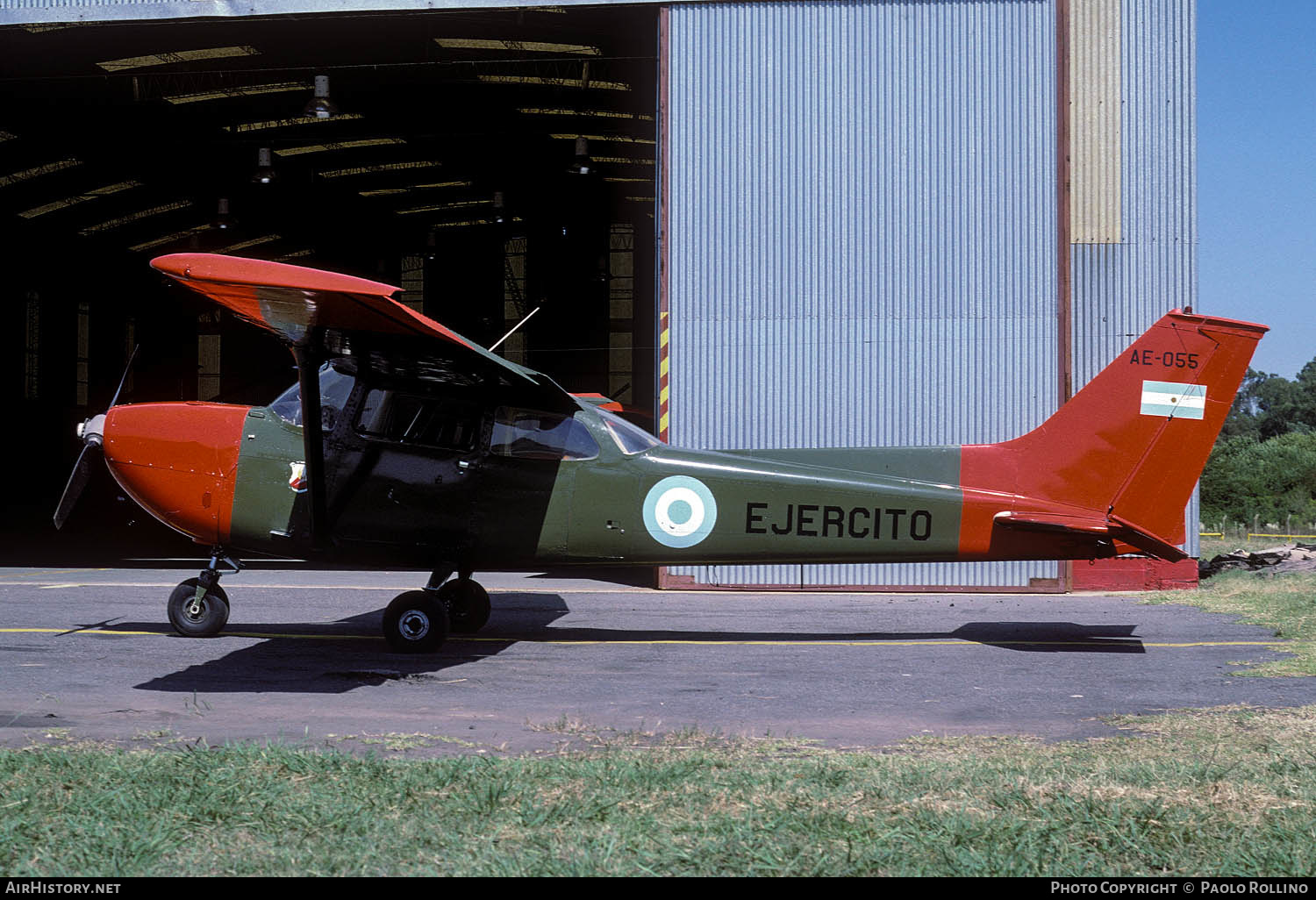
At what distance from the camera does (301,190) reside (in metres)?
28.2

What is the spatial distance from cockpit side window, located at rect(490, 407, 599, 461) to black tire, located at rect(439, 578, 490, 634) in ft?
5.61

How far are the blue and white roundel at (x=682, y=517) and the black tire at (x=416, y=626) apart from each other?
1.97m

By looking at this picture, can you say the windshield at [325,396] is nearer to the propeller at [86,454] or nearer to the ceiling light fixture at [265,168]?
the propeller at [86,454]

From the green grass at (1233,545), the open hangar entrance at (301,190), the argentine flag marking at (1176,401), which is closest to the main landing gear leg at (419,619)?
the open hangar entrance at (301,190)

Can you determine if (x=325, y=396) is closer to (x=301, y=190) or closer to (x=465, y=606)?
(x=465, y=606)

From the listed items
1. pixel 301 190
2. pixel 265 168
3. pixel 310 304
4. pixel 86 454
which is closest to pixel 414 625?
pixel 310 304

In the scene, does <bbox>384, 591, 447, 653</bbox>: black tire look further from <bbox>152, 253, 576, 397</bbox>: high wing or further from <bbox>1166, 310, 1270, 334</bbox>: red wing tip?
<bbox>1166, 310, 1270, 334</bbox>: red wing tip

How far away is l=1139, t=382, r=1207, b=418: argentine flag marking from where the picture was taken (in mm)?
9062

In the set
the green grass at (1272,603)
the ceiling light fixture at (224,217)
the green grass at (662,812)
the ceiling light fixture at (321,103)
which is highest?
the ceiling light fixture at (321,103)

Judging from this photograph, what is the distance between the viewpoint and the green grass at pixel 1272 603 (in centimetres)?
869

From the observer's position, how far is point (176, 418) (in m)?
9.11

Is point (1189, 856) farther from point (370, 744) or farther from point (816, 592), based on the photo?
point (816, 592)

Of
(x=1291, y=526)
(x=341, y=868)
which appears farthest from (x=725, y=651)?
(x=1291, y=526)

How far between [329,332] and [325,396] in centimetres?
83
